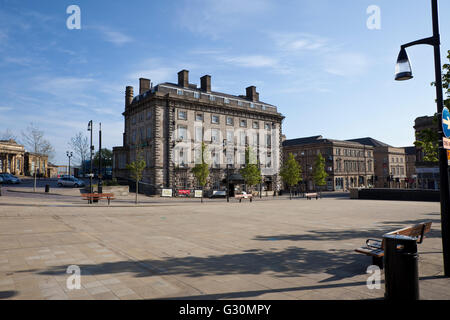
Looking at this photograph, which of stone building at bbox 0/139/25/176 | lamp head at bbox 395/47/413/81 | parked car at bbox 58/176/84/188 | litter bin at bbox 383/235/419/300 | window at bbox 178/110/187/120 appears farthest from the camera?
stone building at bbox 0/139/25/176

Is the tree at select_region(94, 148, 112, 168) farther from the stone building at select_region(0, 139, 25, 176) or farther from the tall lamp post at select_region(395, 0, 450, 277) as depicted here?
the tall lamp post at select_region(395, 0, 450, 277)

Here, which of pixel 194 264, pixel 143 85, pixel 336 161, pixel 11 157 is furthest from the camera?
pixel 336 161

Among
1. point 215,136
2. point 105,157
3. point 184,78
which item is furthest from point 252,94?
point 105,157

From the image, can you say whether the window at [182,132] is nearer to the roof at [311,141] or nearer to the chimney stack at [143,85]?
the chimney stack at [143,85]

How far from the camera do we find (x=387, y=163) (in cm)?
8150

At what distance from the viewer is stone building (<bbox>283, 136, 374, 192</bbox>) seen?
68500 mm

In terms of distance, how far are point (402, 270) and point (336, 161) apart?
69675 millimetres

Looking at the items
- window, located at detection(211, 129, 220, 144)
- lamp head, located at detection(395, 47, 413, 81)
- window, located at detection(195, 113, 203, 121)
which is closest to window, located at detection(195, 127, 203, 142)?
window, located at detection(195, 113, 203, 121)

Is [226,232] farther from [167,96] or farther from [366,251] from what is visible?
[167,96]

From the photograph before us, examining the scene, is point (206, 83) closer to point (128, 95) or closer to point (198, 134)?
point (198, 134)

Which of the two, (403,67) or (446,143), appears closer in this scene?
(446,143)

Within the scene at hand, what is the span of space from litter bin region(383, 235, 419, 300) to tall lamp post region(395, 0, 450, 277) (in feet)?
6.47

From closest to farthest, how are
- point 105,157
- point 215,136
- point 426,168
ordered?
1. point 215,136
2. point 426,168
3. point 105,157

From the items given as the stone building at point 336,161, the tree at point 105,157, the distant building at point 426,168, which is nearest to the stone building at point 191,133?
the stone building at point 336,161
